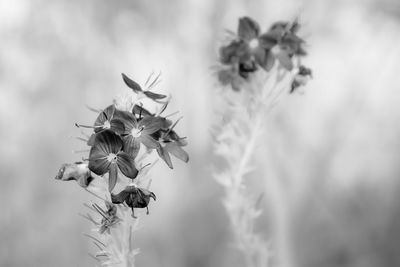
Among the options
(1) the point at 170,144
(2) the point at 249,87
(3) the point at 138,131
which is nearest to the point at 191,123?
(2) the point at 249,87

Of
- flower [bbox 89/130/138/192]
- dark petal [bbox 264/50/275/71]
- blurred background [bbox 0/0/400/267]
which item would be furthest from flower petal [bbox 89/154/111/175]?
blurred background [bbox 0/0/400/267]

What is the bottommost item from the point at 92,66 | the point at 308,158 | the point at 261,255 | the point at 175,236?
the point at 261,255

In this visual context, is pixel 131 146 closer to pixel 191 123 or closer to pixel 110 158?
pixel 110 158

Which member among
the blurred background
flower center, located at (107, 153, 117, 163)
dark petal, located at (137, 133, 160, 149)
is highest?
the blurred background

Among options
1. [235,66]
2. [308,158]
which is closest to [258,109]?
[235,66]

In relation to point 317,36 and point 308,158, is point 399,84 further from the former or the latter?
point 308,158

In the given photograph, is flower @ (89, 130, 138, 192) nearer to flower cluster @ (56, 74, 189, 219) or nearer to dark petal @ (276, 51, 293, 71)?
flower cluster @ (56, 74, 189, 219)
